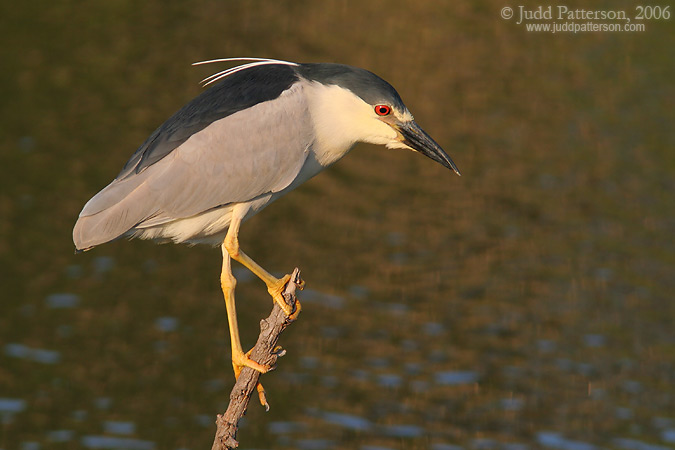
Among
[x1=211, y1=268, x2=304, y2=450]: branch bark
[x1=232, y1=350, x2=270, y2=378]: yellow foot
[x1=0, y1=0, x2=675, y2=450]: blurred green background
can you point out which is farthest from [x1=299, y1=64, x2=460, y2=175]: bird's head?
[x1=0, y1=0, x2=675, y2=450]: blurred green background

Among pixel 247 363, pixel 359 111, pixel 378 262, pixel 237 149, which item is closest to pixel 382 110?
pixel 359 111

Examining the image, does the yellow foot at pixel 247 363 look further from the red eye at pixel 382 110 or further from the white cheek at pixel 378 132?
the red eye at pixel 382 110

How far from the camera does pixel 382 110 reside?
7.30 m

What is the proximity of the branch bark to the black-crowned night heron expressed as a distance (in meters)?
0.49

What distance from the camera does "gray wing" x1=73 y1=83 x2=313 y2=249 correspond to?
23.2ft

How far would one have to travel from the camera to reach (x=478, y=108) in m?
24.1

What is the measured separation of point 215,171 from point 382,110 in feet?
4.25

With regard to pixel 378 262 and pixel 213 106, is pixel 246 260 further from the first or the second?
pixel 378 262

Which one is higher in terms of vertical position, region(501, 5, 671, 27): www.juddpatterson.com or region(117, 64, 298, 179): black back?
region(501, 5, 671, 27): www.juddpatterson.com

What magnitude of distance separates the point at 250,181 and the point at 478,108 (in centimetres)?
1748

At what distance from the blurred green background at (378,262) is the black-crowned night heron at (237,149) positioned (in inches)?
284

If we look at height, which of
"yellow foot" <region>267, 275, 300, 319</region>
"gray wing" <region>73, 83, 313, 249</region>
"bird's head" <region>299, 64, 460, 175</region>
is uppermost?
"bird's head" <region>299, 64, 460, 175</region>

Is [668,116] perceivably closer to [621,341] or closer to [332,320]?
[621,341]

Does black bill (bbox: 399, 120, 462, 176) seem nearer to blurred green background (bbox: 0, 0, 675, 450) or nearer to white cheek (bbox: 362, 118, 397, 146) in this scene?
white cheek (bbox: 362, 118, 397, 146)
